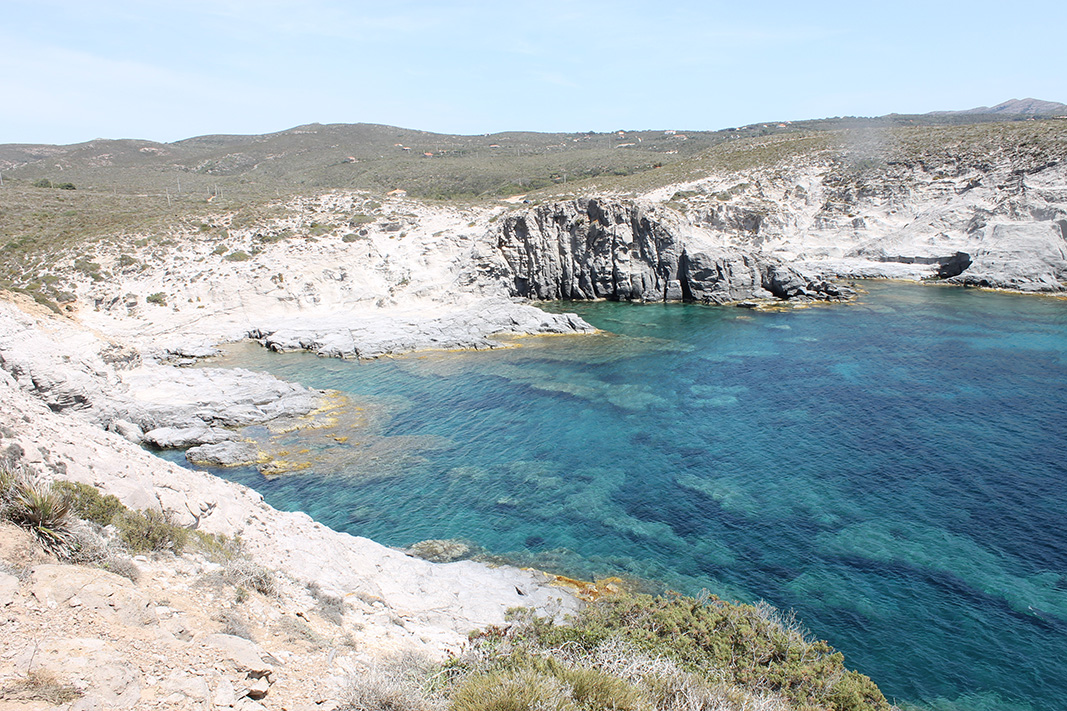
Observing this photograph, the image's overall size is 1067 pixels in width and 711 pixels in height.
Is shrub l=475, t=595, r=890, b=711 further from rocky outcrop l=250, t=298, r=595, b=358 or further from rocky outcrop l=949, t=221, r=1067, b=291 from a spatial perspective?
rocky outcrop l=949, t=221, r=1067, b=291

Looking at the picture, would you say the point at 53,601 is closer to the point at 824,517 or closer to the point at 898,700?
the point at 898,700

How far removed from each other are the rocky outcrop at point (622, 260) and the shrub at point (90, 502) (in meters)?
42.8

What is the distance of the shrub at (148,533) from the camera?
9.99 m

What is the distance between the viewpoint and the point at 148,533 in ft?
33.8

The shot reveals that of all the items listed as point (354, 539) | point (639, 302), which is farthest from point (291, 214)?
point (354, 539)

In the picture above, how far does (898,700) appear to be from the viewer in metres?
12.0

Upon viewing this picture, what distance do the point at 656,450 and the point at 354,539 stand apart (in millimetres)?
12639

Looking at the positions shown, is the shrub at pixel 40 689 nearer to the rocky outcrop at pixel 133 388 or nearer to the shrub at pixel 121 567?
the shrub at pixel 121 567

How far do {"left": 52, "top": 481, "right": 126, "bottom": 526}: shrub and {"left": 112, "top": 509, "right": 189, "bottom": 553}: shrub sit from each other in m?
0.16

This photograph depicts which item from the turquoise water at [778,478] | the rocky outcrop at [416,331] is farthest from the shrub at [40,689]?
the rocky outcrop at [416,331]

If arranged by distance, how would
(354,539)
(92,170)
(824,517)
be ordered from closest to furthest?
(354,539) → (824,517) → (92,170)

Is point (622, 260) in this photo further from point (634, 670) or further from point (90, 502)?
point (90, 502)

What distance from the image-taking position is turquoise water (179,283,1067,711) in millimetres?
14359

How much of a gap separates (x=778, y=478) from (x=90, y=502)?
19.1 m
